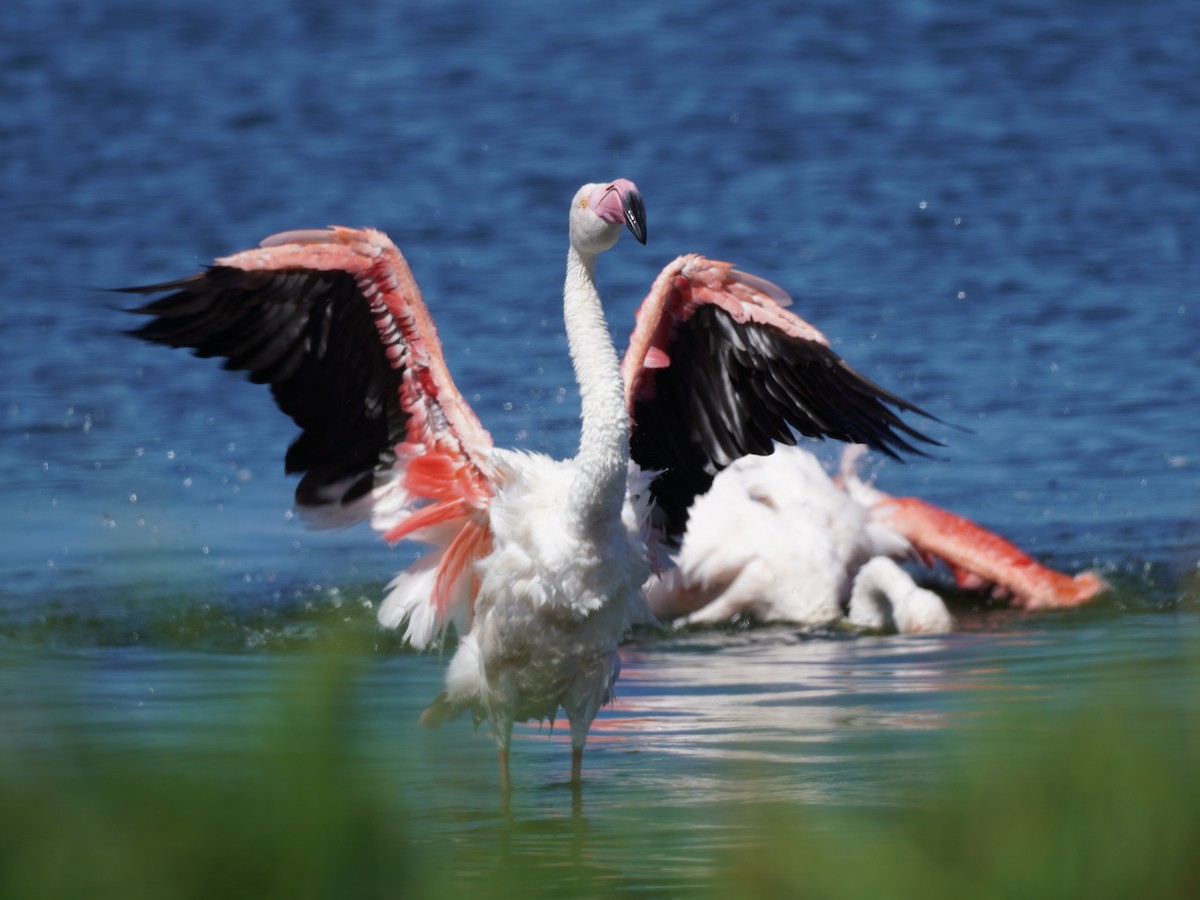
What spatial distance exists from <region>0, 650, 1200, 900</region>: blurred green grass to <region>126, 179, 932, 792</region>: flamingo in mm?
2518

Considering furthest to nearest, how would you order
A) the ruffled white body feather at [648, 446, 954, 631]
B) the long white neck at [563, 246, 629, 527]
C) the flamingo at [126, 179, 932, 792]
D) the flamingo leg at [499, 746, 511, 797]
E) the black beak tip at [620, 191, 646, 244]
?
the ruffled white body feather at [648, 446, 954, 631], the flamingo leg at [499, 746, 511, 797], the flamingo at [126, 179, 932, 792], the black beak tip at [620, 191, 646, 244], the long white neck at [563, 246, 629, 527]

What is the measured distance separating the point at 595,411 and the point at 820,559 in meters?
3.28

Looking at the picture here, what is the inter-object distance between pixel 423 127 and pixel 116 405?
6748mm

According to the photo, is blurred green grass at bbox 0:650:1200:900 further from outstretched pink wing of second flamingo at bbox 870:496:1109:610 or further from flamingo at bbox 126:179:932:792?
outstretched pink wing of second flamingo at bbox 870:496:1109:610

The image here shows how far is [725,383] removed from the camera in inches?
240

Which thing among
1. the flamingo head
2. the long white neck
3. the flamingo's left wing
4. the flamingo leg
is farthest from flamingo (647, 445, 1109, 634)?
the flamingo head

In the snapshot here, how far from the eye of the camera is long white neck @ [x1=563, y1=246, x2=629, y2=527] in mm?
5398

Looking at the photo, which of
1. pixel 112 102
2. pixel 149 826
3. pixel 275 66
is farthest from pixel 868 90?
pixel 149 826

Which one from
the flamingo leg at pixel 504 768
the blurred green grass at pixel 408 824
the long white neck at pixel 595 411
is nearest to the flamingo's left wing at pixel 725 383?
the long white neck at pixel 595 411

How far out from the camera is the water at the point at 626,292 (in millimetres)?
6242

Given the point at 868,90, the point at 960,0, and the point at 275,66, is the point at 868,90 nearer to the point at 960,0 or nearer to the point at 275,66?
the point at 960,0

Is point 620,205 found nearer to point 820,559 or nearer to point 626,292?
point 820,559

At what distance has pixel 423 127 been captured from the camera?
55.0 ft

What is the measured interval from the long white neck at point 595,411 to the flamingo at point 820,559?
2533 mm
